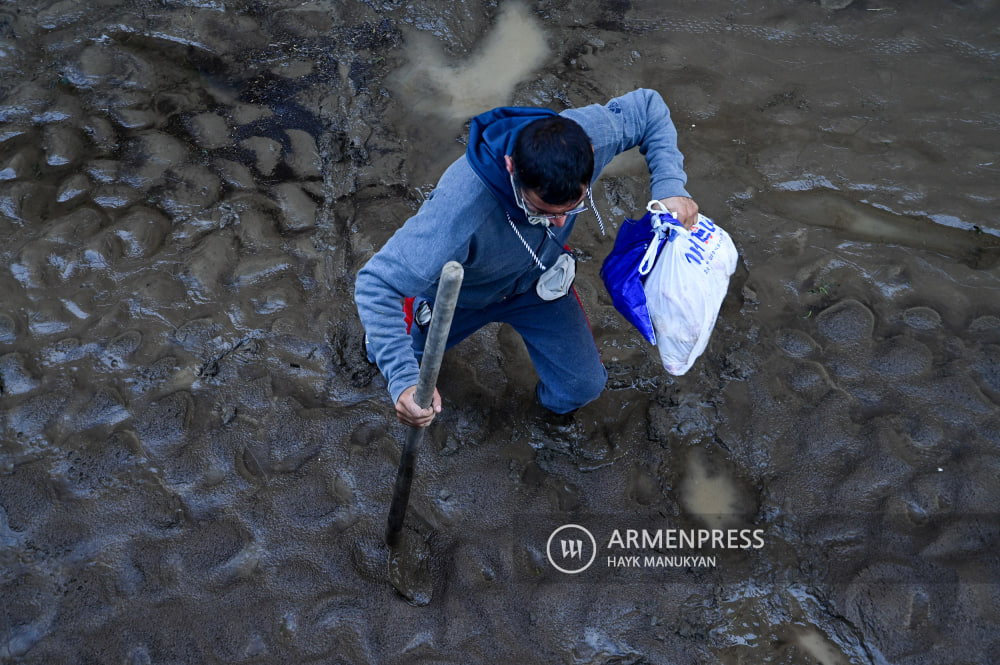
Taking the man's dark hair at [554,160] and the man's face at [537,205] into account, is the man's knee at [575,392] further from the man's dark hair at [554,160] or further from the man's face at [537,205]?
the man's dark hair at [554,160]

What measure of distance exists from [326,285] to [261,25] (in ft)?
6.32

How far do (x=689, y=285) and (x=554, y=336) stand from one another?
1.83 ft

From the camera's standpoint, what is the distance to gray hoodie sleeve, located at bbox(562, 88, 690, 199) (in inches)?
92.4

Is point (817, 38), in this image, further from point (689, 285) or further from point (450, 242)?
point (450, 242)

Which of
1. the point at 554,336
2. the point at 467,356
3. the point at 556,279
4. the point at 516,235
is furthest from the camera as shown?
the point at 467,356

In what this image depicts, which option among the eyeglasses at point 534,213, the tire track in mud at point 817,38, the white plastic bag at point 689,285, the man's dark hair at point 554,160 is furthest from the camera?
the tire track in mud at point 817,38

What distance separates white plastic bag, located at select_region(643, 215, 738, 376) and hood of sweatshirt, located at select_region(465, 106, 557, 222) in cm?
51

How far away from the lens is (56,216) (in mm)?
3295

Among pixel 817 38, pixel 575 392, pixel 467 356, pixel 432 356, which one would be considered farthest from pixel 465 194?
pixel 817 38

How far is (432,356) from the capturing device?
1.88 metres

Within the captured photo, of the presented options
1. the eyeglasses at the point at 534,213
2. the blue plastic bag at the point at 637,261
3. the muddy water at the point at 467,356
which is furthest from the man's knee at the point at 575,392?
the eyeglasses at the point at 534,213

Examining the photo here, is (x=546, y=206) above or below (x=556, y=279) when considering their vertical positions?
above

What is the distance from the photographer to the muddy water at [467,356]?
2.49m

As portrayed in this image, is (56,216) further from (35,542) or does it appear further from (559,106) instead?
(559,106)
